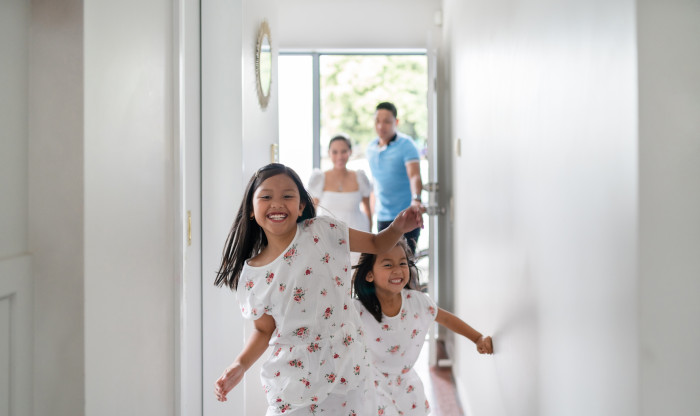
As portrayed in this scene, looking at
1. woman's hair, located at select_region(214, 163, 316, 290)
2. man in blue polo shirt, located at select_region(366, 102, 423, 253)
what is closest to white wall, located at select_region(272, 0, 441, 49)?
man in blue polo shirt, located at select_region(366, 102, 423, 253)

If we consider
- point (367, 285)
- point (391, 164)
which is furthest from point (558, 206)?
point (391, 164)

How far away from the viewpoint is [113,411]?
1622mm

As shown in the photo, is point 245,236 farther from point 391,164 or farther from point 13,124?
point 391,164

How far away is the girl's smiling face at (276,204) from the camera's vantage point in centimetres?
180

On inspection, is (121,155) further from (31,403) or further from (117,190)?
(31,403)

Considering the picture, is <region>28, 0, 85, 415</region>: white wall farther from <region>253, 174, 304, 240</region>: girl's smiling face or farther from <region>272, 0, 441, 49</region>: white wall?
<region>272, 0, 441, 49</region>: white wall

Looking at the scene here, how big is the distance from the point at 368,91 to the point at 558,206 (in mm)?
7462

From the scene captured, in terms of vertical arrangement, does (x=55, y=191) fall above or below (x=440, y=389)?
above

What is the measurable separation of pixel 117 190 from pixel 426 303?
1108mm

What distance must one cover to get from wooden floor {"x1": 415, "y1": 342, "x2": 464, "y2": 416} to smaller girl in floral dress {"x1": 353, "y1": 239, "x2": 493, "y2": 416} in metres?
1.13

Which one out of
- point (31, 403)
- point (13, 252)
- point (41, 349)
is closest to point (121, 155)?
point (13, 252)

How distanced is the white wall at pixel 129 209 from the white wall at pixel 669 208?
112 cm

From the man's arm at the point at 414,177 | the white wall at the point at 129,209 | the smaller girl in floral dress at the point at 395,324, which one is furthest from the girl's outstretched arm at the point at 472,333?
the man's arm at the point at 414,177

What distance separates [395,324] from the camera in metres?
2.19
